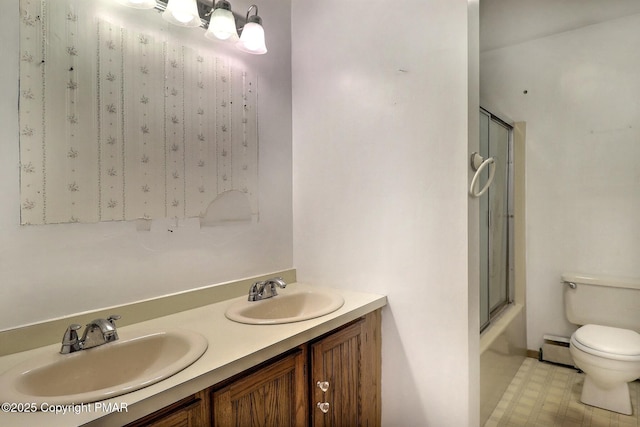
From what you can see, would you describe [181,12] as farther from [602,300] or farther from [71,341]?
[602,300]

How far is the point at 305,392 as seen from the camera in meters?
1.26

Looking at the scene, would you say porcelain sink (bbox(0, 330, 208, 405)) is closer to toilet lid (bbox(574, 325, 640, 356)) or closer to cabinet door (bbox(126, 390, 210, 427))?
cabinet door (bbox(126, 390, 210, 427))

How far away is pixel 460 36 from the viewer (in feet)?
4.73

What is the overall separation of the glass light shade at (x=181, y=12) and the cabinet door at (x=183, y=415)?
1281 millimetres

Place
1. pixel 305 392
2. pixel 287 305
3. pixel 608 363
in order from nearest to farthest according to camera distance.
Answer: pixel 305 392, pixel 287 305, pixel 608 363

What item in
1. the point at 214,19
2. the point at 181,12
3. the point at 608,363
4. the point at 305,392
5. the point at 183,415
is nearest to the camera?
the point at 183,415

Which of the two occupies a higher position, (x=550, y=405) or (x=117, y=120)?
(x=117, y=120)

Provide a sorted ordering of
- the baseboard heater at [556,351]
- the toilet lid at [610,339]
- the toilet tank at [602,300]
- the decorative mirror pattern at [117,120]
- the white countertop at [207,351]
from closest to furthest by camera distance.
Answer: the white countertop at [207,351]
the decorative mirror pattern at [117,120]
the toilet lid at [610,339]
the toilet tank at [602,300]
the baseboard heater at [556,351]

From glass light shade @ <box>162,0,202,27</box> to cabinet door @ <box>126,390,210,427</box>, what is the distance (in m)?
1.28

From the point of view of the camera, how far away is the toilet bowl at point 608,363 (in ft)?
6.34

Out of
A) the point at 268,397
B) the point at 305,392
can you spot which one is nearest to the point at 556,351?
the point at 305,392

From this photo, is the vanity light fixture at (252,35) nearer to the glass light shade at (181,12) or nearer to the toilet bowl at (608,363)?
the glass light shade at (181,12)

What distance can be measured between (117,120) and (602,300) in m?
2.93

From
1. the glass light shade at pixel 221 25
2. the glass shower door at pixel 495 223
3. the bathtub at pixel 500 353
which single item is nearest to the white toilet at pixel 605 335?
the bathtub at pixel 500 353
